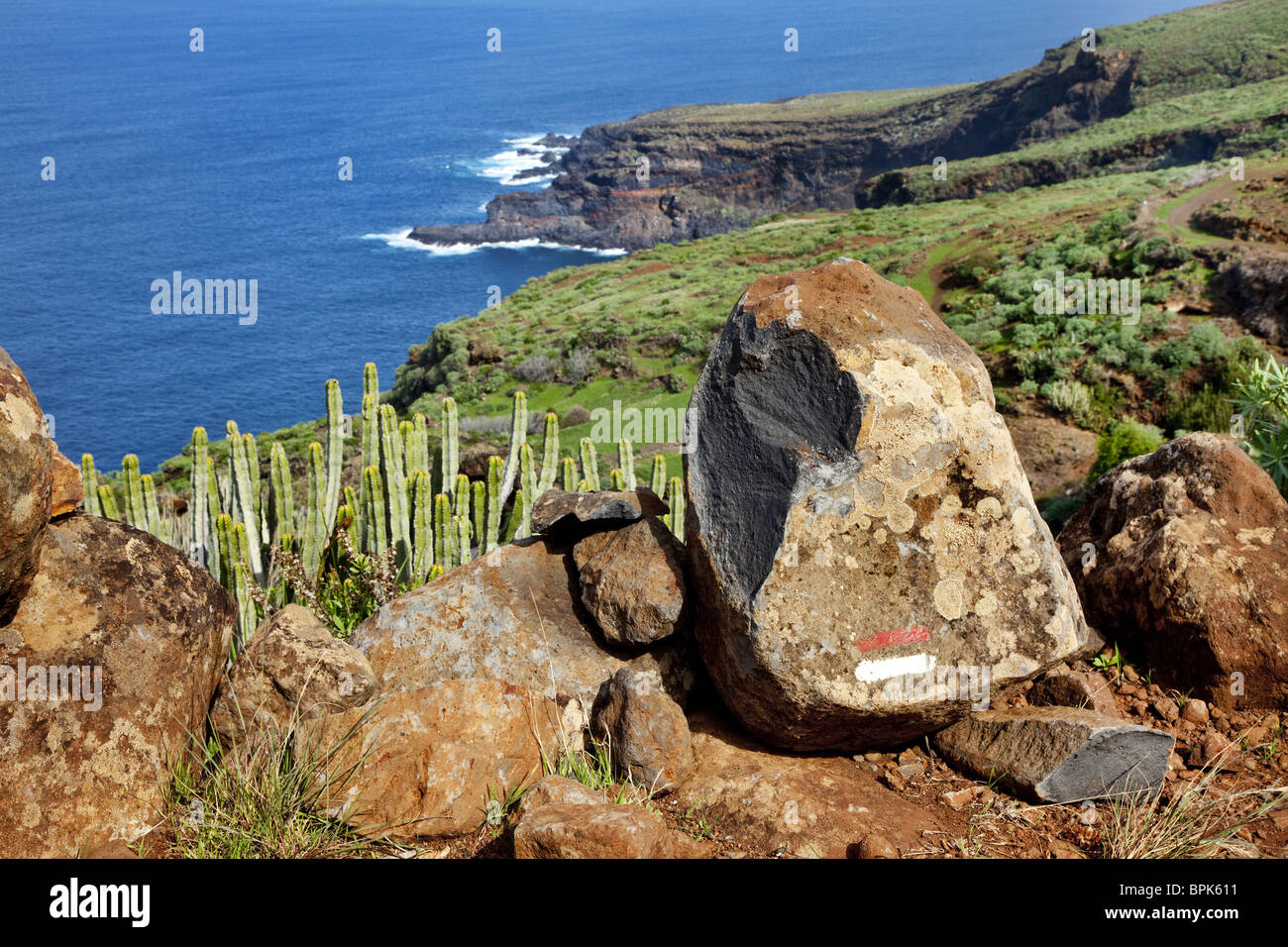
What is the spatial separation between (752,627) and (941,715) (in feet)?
3.43

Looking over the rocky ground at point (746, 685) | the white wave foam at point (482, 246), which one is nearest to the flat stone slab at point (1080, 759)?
the rocky ground at point (746, 685)

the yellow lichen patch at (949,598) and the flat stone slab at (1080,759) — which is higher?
the yellow lichen patch at (949,598)

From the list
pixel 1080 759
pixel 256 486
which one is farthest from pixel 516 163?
pixel 1080 759

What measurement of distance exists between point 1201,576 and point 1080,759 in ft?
5.56

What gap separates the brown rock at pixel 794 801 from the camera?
4.55m

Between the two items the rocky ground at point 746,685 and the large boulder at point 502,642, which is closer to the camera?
the rocky ground at point 746,685

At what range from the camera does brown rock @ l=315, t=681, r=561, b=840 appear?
189 inches

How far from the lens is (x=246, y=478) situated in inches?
386

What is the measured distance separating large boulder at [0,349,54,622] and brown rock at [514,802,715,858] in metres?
2.39

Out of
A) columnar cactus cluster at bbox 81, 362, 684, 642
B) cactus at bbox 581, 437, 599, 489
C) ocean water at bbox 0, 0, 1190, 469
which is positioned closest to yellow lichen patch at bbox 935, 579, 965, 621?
columnar cactus cluster at bbox 81, 362, 684, 642

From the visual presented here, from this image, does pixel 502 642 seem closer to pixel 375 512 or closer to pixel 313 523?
pixel 375 512

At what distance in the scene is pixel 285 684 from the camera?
201 inches

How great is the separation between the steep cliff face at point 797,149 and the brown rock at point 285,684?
9286 centimetres

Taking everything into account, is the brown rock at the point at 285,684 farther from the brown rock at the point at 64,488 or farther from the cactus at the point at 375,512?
the cactus at the point at 375,512
